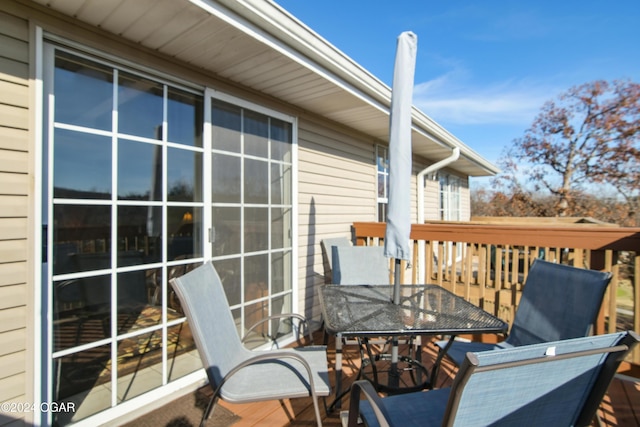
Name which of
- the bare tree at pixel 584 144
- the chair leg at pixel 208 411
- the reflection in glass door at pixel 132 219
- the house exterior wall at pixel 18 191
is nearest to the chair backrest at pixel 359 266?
the reflection in glass door at pixel 132 219

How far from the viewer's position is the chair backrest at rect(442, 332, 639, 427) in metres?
0.86

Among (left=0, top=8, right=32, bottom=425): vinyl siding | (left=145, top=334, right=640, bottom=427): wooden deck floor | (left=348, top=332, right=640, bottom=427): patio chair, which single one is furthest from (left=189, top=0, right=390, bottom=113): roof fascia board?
(left=145, top=334, right=640, bottom=427): wooden deck floor

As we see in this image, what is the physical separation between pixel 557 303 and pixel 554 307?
0.03m

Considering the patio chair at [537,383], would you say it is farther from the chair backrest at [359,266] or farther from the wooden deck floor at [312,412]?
the chair backrest at [359,266]

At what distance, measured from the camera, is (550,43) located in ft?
26.4

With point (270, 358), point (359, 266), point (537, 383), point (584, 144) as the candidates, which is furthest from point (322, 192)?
point (584, 144)

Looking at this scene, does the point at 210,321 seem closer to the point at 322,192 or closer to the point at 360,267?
the point at 360,267

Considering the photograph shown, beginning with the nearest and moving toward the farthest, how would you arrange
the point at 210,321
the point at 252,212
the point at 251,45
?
the point at 210,321
the point at 251,45
the point at 252,212

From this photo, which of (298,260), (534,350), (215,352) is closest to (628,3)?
(298,260)

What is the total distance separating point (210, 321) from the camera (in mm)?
1688

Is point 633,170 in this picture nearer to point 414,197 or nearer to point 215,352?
point 414,197

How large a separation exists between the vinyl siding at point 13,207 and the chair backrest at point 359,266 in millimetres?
2225

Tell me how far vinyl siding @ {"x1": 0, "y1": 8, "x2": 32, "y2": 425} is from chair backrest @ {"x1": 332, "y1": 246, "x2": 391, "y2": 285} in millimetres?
2225

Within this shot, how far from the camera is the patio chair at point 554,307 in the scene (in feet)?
5.42
